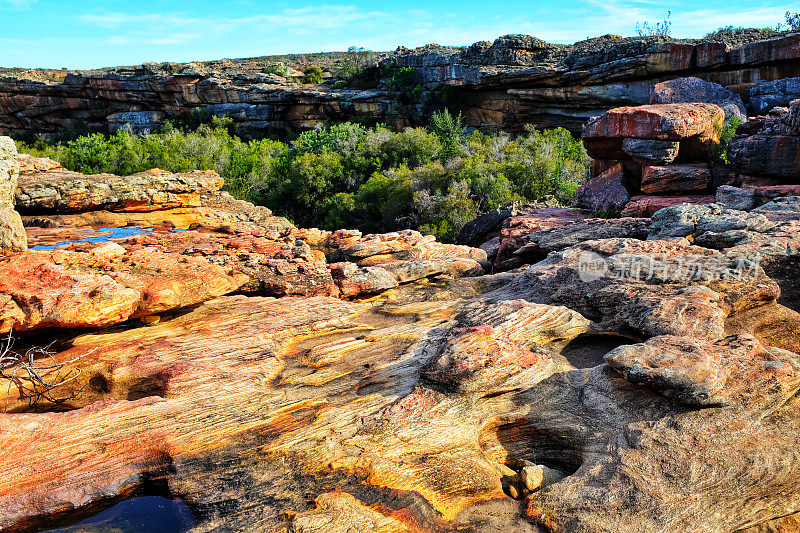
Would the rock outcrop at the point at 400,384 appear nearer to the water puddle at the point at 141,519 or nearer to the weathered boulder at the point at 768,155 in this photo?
the water puddle at the point at 141,519

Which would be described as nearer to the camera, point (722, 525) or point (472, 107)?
point (722, 525)

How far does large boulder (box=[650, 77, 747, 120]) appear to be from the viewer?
23.0m

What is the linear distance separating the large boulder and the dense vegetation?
14.9 feet

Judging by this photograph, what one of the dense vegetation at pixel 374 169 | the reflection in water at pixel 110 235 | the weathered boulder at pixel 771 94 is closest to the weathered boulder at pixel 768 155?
the dense vegetation at pixel 374 169

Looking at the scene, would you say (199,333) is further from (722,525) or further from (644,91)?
(644,91)

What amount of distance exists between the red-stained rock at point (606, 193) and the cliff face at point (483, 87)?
15773mm

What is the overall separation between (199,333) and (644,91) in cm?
3636

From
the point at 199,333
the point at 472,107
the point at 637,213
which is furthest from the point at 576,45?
the point at 199,333

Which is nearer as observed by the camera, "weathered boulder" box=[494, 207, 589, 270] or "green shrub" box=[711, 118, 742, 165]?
"weathered boulder" box=[494, 207, 589, 270]

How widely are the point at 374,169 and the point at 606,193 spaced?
18.1 meters

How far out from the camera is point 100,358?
23.0 ft

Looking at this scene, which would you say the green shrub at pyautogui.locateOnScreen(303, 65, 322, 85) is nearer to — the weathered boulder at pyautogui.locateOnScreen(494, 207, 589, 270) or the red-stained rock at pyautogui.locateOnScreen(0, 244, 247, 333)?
the weathered boulder at pyautogui.locateOnScreen(494, 207, 589, 270)

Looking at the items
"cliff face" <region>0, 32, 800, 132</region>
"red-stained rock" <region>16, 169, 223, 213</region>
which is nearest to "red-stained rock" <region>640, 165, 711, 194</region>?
"red-stained rock" <region>16, 169, 223, 213</region>

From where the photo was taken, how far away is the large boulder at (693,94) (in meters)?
23.0
